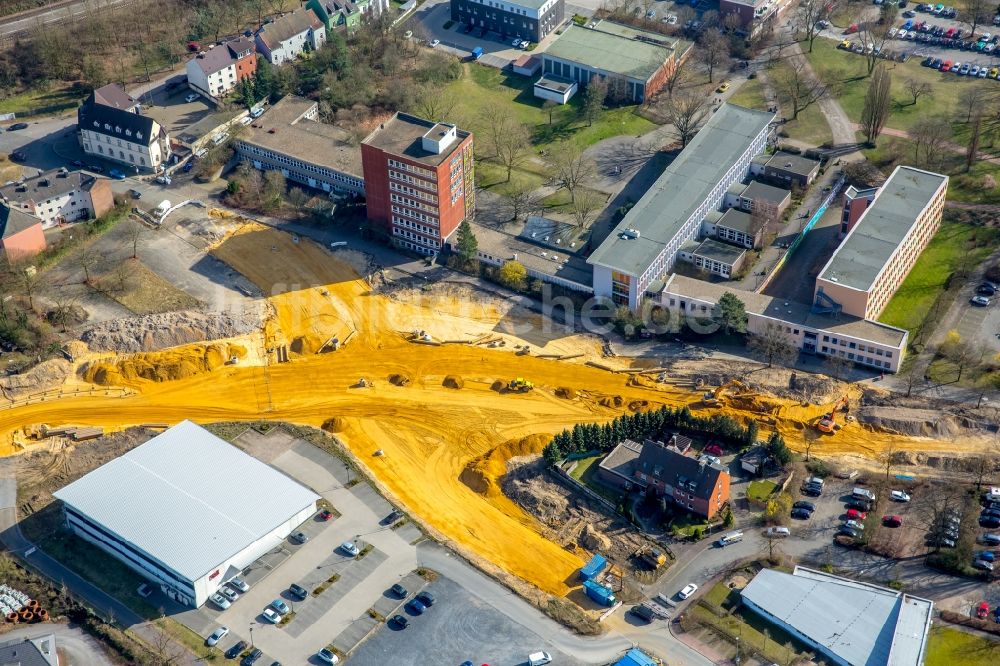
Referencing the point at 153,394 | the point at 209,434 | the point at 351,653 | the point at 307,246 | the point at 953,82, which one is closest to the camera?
the point at 351,653

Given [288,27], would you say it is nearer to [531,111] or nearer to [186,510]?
[531,111]

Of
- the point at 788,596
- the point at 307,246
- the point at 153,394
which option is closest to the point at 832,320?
the point at 788,596

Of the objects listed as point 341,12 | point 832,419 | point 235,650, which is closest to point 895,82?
point 832,419

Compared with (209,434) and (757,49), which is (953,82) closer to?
(757,49)

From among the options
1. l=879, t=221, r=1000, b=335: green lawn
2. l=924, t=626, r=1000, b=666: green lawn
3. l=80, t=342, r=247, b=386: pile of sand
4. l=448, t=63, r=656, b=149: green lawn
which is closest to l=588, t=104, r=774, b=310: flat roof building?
l=448, t=63, r=656, b=149: green lawn

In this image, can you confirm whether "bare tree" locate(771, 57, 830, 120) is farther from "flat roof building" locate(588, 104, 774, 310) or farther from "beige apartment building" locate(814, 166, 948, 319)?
"beige apartment building" locate(814, 166, 948, 319)

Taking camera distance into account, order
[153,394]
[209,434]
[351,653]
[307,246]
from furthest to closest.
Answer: [307,246]
[153,394]
[209,434]
[351,653]

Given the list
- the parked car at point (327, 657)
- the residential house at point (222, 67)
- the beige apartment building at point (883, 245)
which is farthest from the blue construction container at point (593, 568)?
the residential house at point (222, 67)
